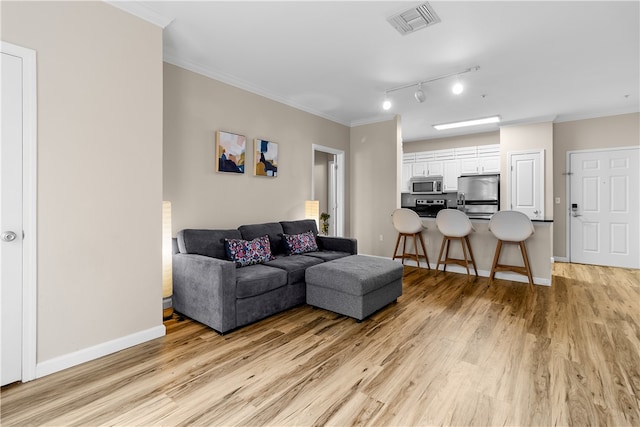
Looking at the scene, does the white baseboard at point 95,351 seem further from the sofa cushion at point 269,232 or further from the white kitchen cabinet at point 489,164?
the white kitchen cabinet at point 489,164

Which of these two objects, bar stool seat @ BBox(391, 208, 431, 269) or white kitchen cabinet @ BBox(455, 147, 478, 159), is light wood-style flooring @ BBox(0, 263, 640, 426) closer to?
bar stool seat @ BBox(391, 208, 431, 269)

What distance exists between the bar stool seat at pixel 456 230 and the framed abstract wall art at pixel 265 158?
2471mm

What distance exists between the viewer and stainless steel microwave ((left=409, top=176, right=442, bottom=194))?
698 centimetres

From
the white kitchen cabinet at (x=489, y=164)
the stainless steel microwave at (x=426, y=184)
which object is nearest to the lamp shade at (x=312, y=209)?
the stainless steel microwave at (x=426, y=184)

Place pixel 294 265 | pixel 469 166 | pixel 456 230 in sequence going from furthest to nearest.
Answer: pixel 469 166 → pixel 456 230 → pixel 294 265

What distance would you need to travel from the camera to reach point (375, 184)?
569 centimetres

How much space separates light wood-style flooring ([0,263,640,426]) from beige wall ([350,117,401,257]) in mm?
2617

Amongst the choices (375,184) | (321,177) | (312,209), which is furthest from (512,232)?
(321,177)

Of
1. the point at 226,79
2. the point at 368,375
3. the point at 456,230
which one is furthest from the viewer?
the point at 456,230

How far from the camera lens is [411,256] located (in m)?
5.03

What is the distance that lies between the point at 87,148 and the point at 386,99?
→ 12.0 feet

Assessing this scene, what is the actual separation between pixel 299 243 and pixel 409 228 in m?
1.86

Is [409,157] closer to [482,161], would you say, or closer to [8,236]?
[482,161]

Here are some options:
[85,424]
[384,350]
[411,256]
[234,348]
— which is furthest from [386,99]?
[85,424]
